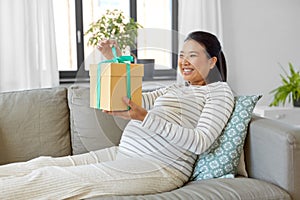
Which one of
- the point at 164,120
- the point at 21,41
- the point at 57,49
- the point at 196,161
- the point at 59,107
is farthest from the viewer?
the point at 57,49

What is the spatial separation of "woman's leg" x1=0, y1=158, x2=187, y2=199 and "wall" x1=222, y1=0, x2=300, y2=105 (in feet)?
5.44

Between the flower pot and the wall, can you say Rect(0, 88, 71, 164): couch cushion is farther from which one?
the flower pot

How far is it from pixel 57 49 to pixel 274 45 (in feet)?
5.55

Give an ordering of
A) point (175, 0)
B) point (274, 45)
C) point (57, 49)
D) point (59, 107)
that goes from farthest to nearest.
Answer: point (274, 45) → point (175, 0) → point (57, 49) → point (59, 107)

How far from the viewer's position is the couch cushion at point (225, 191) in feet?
3.97

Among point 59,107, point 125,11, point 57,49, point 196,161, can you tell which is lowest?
point 196,161

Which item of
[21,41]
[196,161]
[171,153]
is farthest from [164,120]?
[21,41]

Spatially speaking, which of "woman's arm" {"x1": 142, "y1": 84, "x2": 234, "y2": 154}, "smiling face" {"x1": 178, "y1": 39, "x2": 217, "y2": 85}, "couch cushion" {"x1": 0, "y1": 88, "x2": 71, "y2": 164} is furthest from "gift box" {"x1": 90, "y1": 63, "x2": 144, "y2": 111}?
"couch cushion" {"x1": 0, "y1": 88, "x2": 71, "y2": 164}

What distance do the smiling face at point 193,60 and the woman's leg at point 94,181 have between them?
0.40 m

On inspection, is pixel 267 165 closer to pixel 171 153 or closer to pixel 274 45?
pixel 171 153

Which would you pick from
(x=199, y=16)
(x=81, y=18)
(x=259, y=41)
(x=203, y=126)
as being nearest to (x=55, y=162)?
(x=203, y=126)

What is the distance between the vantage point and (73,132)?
1.82 m

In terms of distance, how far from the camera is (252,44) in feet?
9.36

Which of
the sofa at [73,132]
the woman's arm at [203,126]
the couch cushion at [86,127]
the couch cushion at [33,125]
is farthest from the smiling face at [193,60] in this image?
the couch cushion at [33,125]
